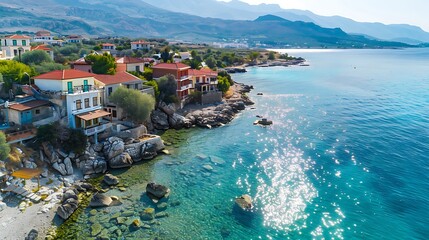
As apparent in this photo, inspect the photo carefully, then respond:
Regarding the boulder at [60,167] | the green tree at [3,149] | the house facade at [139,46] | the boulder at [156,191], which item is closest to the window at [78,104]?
the boulder at [60,167]

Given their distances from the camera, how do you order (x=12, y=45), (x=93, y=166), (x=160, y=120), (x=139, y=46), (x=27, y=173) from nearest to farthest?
(x=27, y=173), (x=93, y=166), (x=160, y=120), (x=12, y=45), (x=139, y=46)

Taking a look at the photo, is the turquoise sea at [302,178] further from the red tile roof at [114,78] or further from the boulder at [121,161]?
the red tile roof at [114,78]

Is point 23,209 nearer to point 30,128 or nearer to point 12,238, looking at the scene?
point 12,238

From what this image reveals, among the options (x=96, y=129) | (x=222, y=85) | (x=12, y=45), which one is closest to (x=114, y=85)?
(x=96, y=129)

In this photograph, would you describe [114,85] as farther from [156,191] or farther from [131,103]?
[156,191]

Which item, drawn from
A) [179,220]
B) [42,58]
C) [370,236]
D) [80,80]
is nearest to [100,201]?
[179,220]

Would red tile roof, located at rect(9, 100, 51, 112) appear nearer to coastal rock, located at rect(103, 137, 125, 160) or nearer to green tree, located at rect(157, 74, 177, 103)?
coastal rock, located at rect(103, 137, 125, 160)
